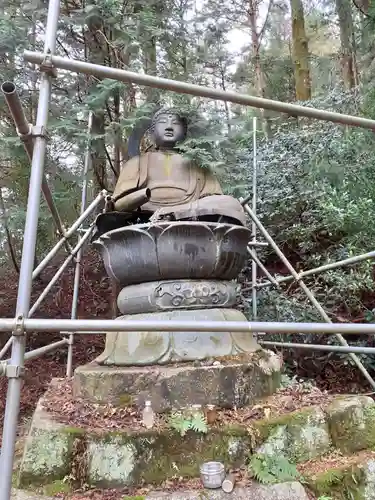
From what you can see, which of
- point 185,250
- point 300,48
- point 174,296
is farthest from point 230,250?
point 300,48

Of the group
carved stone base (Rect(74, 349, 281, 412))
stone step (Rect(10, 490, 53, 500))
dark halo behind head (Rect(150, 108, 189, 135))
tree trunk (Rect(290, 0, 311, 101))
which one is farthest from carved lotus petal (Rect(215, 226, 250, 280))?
tree trunk (Rect(290, 0, 311, 101))

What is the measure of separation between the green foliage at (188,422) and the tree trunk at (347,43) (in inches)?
243

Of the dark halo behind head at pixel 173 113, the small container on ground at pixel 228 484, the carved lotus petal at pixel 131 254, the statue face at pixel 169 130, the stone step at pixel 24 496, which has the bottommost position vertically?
the stone step at pixel 24 496

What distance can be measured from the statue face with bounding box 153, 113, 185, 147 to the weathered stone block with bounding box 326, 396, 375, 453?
228 cm

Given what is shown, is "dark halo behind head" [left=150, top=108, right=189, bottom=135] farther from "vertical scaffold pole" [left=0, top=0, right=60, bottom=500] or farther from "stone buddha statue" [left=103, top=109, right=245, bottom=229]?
"vertical scaffold pole" [left=0, top=0, right=60, bottom=500]

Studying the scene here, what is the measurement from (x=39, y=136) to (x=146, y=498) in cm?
152

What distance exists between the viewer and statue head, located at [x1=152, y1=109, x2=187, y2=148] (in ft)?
11.7

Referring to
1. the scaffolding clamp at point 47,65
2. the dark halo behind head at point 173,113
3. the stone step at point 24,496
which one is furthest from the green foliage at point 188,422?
the dark halo behind head at point 173,113

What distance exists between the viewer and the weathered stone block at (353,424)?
7.18ft

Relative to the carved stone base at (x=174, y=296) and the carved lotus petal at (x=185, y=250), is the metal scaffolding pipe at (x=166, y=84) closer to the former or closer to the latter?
the carved lotus petal at (x=185, y=250)

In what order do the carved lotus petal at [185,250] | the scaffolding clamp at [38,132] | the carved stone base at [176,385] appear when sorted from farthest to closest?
1. the carved lotus petal at [185,250]
2. the carved stone base at [176,385]
3. the scaffolding clamp at [38,132]

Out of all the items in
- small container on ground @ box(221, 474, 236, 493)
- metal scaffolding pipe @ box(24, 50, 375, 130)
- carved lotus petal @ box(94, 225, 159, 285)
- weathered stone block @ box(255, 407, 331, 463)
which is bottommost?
small container on ground @ box(221, 474, 236, 493)

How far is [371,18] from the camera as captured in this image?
13.9 feet

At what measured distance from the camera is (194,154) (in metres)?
3.33
